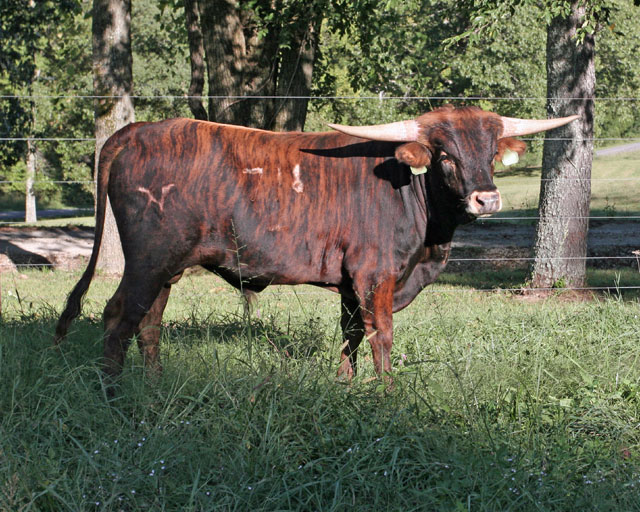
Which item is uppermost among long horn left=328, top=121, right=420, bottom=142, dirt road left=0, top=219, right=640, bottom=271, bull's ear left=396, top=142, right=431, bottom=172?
long horn left=328, top=121, right=420, bottom=142

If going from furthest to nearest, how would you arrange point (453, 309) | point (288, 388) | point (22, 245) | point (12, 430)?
1. point (22, 245)
2. point (453, 309)
3. point (288, 388)
4. point (12, 430)

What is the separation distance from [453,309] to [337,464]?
401cm

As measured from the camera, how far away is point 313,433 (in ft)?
12.5

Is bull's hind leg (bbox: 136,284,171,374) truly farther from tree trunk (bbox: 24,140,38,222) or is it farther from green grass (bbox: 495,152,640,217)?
tree trunk (bbox: 24,140,38,222)

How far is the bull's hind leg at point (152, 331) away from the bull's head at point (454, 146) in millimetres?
1556

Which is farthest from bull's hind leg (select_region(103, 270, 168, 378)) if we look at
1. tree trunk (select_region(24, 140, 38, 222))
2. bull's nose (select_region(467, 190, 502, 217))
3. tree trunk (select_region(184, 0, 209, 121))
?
tree trunk (select_region(24, 140, 38, 222))

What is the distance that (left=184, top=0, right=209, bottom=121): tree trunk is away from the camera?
388 inches

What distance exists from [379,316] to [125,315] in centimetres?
153

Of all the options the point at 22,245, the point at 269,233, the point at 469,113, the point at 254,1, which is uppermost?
the point at 254,1

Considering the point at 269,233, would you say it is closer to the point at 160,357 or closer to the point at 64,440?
the point at 160,357

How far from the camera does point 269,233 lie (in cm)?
479

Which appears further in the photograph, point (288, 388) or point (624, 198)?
point (624, 198)

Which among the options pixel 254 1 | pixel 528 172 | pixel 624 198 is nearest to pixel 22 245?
pixel 254 1

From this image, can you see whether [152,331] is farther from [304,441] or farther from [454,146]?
[454,146]
